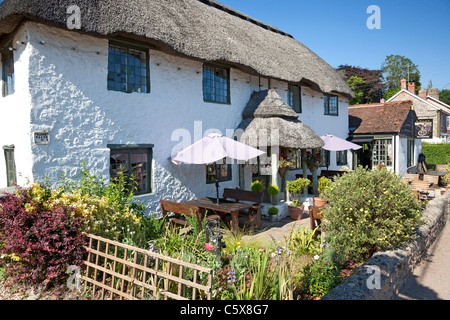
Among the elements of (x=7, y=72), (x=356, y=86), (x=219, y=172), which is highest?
(x=356, y=86)

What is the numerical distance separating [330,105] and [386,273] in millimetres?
11835

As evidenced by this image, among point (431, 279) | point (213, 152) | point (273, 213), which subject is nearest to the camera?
point (431, 279)

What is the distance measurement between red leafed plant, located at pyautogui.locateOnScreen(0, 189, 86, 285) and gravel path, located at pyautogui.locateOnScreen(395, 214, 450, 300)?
484 centimetres

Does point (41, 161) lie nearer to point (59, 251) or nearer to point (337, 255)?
point (59, 251)

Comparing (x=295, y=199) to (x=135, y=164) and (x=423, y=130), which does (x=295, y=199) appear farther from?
(x=423, y=130)

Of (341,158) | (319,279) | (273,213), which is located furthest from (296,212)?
(341,158)

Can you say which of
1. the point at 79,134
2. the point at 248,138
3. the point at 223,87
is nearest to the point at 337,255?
the point at 248,138

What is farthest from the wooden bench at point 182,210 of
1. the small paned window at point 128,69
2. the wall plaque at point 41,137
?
the small paned window at point 128,69

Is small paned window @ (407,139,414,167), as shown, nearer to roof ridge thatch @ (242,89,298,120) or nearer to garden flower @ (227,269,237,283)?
roof ridge thatch @ (242,89,298,120)

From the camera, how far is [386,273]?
4.06 metres

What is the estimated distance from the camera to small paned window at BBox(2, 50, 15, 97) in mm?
6974

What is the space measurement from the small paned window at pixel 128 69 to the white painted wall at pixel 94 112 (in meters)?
0.19

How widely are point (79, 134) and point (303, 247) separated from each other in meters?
5.13

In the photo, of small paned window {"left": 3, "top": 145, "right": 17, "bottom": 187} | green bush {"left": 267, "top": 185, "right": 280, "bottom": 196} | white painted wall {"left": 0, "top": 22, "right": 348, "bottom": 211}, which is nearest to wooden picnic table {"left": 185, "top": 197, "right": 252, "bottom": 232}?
white painted wall {"left": 0, "top": 22, "right": 348, "bottom": 211}
